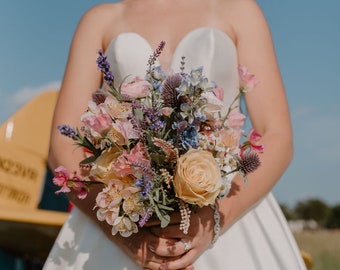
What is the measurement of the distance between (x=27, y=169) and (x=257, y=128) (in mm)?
3471

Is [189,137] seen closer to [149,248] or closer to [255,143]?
[255,143]

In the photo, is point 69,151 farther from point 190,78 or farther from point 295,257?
point 295,257

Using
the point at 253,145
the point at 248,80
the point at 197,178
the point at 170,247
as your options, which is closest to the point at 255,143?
the point at 253,145

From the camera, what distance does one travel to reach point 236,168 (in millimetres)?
2256

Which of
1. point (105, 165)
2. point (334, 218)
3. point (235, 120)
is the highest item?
point (235, 120)

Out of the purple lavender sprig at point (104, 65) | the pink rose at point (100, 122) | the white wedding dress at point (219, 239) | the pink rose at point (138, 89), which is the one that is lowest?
the white wedding dress at point (219, 239)

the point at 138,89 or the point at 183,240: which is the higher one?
the point at 138,89

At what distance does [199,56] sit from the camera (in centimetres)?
291

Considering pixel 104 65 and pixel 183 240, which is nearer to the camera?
pixel 104 65

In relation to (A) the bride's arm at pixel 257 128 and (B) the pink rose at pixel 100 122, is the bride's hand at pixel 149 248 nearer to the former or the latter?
(A) the bride's arm at pixel 257 128

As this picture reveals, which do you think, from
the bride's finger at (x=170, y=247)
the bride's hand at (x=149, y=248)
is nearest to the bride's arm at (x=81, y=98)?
the bride's hand at (x=149, y=248)

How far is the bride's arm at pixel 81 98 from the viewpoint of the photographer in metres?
2.57

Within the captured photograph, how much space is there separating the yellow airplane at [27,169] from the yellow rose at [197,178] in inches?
108

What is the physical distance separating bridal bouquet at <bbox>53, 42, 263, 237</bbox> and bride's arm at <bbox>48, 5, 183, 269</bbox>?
329 millimetres
